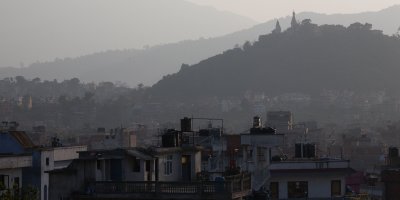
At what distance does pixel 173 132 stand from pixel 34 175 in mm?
8760

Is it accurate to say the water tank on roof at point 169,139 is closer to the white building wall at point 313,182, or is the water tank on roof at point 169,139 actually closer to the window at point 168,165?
the window at point 168,165

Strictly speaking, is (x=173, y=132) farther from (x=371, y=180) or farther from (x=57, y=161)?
(x=371, y=180)

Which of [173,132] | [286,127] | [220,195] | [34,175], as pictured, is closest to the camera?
[220,195]

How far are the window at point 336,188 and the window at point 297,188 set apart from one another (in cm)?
76

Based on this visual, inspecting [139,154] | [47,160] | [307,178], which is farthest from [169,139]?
[47,160]

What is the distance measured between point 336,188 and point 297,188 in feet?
3.65

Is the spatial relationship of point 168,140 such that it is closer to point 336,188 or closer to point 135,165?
point 135,165

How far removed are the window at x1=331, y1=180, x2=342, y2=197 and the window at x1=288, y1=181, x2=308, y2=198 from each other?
2.49 ft

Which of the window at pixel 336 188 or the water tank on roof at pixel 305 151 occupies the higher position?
the water tank on roof at pixel 305 151

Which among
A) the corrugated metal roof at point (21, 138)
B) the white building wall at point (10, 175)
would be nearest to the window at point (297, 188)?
the white building wall at point (10, 175)

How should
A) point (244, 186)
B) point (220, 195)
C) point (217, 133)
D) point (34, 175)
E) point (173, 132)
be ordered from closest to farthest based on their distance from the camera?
1. point (220, 195)
2. point (244, 186)
3. point (173, 132)
4. point (34, 175)
5. point (217, 133)

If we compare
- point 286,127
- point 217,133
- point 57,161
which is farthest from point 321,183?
point 286,127

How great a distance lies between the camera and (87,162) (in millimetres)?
20516

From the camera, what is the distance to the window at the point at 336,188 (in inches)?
1245
